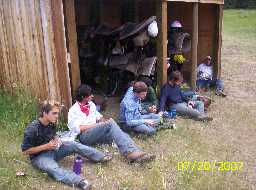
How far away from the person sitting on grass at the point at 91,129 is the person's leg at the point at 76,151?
38 centimetres

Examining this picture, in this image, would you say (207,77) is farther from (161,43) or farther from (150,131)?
(150,131)

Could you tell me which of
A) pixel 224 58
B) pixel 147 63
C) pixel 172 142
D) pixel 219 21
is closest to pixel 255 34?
pixel 224 58

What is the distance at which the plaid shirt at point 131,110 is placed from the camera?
20.9ft

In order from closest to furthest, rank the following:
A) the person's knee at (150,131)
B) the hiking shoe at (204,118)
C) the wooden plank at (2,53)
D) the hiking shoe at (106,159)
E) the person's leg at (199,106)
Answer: the hiking shoe at (106,159) < the person's knee at (150,131) < the wooden plank at (2,53) < the hiking shoe at (204,118) < the person's leg at (199,106)

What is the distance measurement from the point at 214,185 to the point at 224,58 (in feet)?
34.7

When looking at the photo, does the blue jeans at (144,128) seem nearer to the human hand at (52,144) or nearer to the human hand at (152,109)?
the human hand at (152,109)

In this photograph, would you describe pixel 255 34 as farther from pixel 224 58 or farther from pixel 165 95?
pixel 165 95

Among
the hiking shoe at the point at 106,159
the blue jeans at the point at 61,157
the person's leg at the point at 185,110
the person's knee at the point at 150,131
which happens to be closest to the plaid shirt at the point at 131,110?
the person's knee at the point at 150,131

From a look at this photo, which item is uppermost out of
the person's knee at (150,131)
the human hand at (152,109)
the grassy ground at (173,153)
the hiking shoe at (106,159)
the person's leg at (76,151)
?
the human hand at (152,109)

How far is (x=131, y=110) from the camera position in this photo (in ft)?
20.9

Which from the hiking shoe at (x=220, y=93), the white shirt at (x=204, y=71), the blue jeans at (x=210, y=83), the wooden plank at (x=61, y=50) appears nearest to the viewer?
the wooden plank at (x=61, y=50)

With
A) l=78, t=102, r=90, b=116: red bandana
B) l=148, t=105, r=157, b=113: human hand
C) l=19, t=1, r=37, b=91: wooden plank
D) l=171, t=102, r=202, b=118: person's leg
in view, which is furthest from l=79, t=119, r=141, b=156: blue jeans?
l=171, t=102, r=202, b=118: person's leg

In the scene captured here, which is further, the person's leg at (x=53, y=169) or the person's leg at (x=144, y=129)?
the person's leg at (x=144, y=129)

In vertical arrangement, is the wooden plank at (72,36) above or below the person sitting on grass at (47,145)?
above
